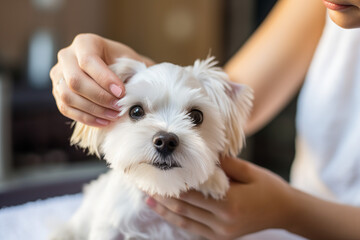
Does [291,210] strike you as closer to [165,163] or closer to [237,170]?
[237,170]

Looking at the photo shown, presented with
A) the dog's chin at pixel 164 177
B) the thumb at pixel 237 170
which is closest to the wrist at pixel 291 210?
the thumb at pixel 237 170

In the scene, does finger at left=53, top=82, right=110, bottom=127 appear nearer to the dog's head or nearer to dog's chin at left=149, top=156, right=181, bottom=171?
the dog's head

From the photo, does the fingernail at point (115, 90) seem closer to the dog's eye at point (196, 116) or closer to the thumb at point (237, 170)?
the dog's eye at point (196, 116)

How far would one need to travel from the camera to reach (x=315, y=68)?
1.39 m

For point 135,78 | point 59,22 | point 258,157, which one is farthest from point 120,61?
point 59,22

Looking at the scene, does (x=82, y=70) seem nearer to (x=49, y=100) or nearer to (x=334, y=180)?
(x=334, y=180)

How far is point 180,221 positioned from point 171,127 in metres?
0.24

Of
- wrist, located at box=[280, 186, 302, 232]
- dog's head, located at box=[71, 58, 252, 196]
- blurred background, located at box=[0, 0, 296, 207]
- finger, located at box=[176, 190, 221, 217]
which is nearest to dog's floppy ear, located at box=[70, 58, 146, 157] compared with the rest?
dog's head, located at box=[71, 58, 252, 196]

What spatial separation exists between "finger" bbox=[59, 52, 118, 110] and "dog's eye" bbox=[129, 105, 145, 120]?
0.19 ft

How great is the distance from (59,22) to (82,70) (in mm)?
3152

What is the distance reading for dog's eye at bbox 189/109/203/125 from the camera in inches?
31.4

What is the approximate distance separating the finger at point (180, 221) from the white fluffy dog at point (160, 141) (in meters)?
0.04

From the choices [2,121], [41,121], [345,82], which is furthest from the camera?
[41,121]

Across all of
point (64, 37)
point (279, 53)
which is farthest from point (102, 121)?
point (64, 37)
